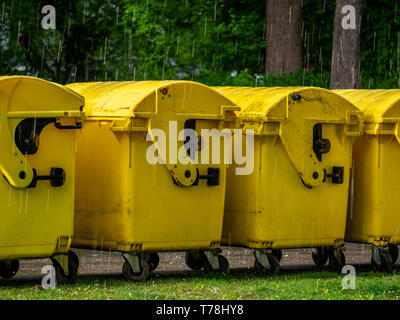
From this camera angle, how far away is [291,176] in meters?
11.6

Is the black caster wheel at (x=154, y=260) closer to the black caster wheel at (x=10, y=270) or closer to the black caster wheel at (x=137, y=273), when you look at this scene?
the black caster wheel at (x=137, y=273)

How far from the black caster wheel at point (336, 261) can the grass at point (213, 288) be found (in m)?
0.47

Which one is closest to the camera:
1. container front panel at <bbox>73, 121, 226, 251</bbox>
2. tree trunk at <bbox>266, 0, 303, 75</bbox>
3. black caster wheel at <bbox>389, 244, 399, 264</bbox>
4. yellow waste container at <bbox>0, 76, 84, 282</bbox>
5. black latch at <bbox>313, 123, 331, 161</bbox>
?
yellow waste container at <bbox>0, 76, 84, 282</bbox>

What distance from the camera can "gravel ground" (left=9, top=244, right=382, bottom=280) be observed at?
1191 centimetres

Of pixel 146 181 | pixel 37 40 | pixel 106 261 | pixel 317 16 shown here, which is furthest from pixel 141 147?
pixel 37 40

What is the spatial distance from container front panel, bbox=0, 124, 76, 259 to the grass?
373mm

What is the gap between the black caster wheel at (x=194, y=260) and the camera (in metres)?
11.9

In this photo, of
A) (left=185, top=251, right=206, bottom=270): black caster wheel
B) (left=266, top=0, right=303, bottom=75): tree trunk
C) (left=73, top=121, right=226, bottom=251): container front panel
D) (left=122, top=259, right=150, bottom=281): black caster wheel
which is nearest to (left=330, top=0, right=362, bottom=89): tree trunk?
(left=266, top=0, right=303, bottom=75): tree trunk

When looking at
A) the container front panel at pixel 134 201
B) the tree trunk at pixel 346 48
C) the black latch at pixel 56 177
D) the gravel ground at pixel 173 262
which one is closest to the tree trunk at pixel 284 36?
the tree trunk at pixel 346 48

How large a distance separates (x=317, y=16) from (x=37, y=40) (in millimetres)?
5876

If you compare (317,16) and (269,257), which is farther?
(317,16)

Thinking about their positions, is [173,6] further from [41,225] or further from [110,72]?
[41,225]

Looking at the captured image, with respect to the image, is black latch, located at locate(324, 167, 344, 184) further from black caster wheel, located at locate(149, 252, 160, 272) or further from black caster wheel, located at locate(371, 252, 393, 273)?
black caster wheel, located at locate(149, 252, 160, 272)

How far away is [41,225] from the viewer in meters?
10.2
